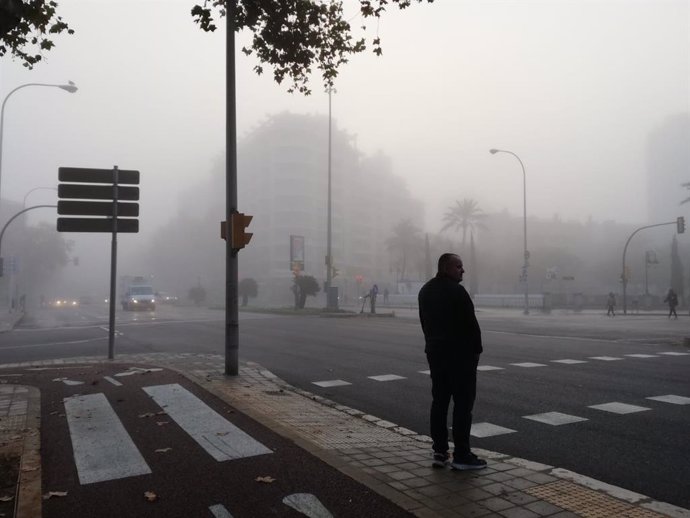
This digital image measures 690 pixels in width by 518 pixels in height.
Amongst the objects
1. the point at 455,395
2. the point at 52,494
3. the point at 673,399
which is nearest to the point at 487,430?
the point at 455,395

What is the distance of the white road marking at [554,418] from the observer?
6852 millimetres

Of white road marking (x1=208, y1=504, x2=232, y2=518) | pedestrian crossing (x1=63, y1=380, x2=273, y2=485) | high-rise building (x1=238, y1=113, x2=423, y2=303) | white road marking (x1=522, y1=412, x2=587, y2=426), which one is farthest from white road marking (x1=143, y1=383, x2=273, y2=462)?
high-rise building (x1=238, y1=113, x2=423, y2=303)

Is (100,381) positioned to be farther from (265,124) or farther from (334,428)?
(265,124)

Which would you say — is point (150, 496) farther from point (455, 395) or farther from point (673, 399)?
point (673, 399)

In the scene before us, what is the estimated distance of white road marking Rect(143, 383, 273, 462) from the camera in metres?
5.21

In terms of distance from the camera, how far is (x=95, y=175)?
1198 cm

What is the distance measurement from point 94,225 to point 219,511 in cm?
938

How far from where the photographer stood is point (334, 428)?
20.7ft

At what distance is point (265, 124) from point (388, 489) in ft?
440

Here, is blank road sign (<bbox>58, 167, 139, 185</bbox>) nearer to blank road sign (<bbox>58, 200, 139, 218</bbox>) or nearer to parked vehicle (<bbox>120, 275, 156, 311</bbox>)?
blank road sign (<bbox>58, 200, 139, 218</bbox>)

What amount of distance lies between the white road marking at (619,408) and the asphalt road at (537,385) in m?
0.01

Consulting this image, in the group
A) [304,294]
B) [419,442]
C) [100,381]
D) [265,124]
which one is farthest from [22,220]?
[419,442]

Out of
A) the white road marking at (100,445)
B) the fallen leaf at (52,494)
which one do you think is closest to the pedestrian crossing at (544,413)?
the white road marking at (100,445)

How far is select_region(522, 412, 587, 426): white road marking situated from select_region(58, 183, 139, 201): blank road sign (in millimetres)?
9100
